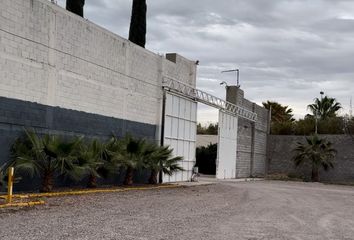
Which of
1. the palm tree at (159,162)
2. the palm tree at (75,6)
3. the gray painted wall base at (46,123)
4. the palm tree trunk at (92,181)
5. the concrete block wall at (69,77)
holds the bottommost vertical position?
the palm tree trunk at (92,181)

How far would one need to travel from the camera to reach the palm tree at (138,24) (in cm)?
2856

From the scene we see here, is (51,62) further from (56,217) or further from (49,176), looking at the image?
(56,217)

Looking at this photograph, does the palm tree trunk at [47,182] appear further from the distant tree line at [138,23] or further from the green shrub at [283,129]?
the green shrub at [283,129]

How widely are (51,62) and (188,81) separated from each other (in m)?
15.0

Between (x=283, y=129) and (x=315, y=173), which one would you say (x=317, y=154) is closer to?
(x=315, y=173)

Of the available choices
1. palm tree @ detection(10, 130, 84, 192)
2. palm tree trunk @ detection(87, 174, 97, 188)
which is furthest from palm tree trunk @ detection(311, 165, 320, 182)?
palm tree @ detection(10, 130, 84, 192)

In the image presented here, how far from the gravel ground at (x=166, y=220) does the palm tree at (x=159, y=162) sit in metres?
6.16

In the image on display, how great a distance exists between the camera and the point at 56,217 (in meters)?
12.6

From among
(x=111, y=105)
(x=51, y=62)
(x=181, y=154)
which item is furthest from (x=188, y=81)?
(x=51, y=62)

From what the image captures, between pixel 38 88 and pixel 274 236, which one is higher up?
pixel 38 88

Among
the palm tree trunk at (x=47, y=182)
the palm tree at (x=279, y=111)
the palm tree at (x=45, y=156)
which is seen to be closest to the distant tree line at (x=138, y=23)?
the palm tree at (x=45, y=156)

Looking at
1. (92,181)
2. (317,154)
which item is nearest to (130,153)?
(92,181)

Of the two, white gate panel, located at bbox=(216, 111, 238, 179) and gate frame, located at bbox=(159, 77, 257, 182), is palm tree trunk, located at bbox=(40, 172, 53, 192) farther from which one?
white gate panel, located at bbox=(216, 111, 238, 179)

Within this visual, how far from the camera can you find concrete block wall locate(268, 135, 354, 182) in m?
47.7
